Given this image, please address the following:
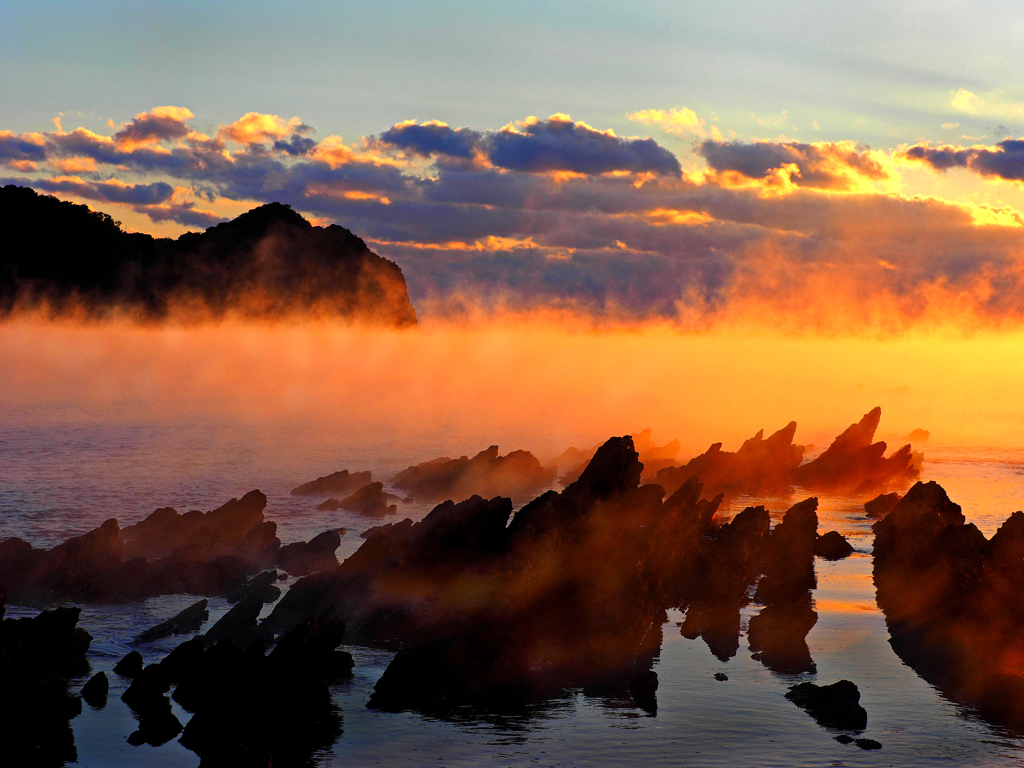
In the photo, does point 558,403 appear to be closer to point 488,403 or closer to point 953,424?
point 488,403

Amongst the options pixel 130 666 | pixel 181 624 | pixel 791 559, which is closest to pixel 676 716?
pixel 130 666

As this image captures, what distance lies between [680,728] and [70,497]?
4776 cm

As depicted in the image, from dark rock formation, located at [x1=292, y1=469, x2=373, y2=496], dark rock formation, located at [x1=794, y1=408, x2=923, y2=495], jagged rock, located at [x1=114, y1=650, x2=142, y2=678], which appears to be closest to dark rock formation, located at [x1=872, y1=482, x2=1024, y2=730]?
jagged rock, located at [x1=114, y1=650, x2=142, y2=678]

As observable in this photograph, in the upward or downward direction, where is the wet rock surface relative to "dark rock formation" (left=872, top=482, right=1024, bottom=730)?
downward

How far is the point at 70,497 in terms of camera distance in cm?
Answer: 5638

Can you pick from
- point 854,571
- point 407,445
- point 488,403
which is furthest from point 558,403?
point 854,571

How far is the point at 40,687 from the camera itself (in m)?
20.2

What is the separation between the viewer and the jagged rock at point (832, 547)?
35688mm

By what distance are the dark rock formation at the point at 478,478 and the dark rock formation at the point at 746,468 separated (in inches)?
315

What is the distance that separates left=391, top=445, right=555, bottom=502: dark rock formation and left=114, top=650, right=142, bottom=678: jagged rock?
30773mm

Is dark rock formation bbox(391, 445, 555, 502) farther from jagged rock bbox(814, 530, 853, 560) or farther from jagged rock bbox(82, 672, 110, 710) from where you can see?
jagged rock bbox(82, 672, 110, 710)

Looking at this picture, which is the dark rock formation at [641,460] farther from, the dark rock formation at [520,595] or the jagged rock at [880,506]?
the dark rock formation at [520,595]

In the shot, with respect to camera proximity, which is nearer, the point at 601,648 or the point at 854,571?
the point at 601,648

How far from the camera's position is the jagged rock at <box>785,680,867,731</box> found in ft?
63.4
